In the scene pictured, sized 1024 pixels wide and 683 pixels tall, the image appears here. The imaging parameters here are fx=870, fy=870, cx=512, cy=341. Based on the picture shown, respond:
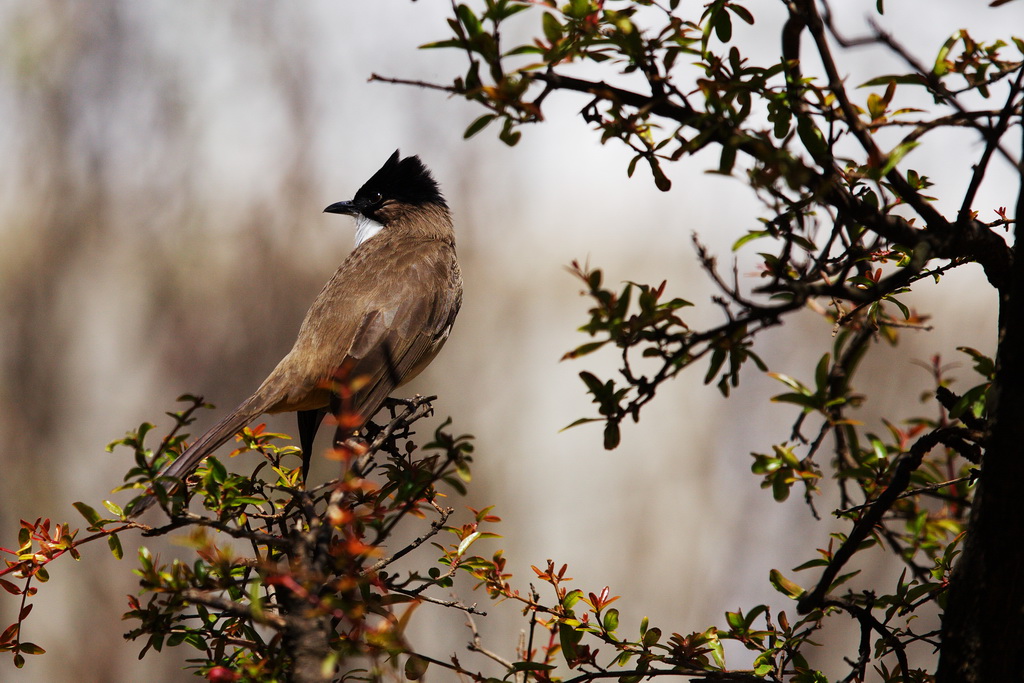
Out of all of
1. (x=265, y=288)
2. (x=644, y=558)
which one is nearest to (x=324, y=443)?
(x=265, y=288)

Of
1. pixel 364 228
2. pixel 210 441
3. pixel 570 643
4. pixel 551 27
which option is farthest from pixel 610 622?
pixel 364 228

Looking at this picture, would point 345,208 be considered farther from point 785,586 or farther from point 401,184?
point 785,586

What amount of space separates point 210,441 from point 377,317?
102 centimetres

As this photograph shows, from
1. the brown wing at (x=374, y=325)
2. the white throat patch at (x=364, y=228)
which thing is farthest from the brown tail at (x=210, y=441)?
the white throat patch at (x=364, y=228)

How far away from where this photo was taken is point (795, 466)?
1.24m

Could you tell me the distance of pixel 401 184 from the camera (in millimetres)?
→ 3828

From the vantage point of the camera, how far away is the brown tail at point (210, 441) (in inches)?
72.1

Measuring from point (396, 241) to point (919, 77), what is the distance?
100 inches

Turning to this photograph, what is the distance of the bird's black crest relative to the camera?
383 centimetres

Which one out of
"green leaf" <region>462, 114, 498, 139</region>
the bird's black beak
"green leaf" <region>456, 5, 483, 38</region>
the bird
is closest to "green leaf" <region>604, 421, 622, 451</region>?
"green leaf" <region>462, 114, 498, 139</region>

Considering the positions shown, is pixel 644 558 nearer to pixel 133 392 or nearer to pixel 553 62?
pixel 133 392

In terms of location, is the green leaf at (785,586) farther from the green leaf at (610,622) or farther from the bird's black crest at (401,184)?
the bird's black crest at (401,184)

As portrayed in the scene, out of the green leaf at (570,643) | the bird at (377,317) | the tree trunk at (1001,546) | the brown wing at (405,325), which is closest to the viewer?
the tree trunk at (1001,546)

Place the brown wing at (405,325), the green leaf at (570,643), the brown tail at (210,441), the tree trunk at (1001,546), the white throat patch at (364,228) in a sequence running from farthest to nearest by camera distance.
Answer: the white throat patch at (364,228) < the brown wing at (405,325) < the brown tail at (210,441) < the green leaf at (570,643) < the tree trunk at (1001,546)
